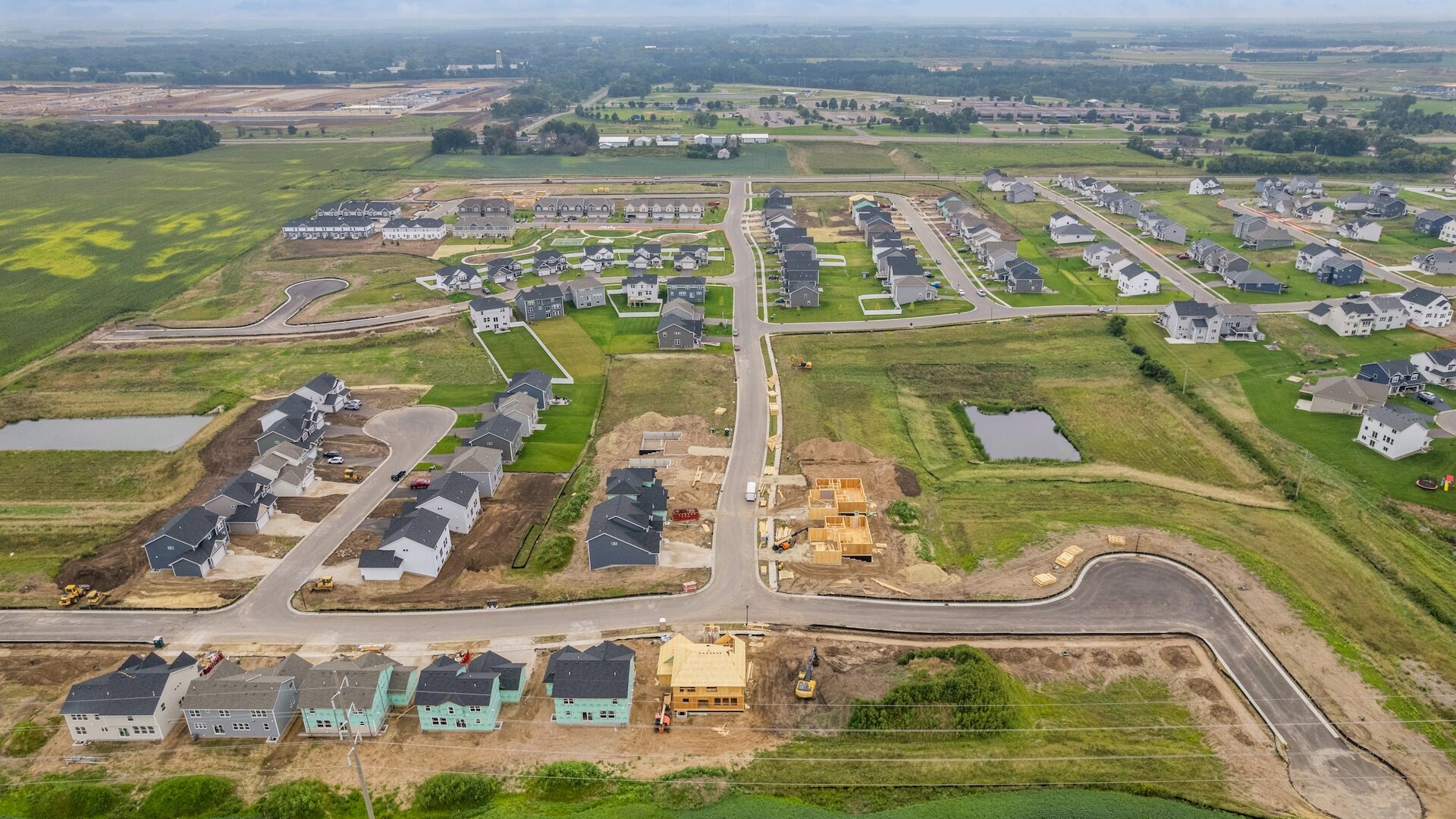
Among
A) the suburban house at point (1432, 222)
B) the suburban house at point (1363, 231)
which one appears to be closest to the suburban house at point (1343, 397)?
the suburban house at point (1363, 231)

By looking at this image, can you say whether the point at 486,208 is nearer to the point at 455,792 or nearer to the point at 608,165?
the point at 608,165

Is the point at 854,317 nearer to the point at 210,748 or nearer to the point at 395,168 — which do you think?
the point at 210,748

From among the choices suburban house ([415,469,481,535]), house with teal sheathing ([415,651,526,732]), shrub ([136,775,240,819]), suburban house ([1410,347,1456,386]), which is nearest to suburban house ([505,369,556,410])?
suburban house ([415,469,481,535])

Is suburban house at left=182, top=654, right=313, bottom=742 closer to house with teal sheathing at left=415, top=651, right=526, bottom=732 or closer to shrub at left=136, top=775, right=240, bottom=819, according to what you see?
shrub at left=136, top=775, right=240, bottom=819

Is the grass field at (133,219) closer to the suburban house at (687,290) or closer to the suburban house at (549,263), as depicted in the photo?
the suburban house at (549,263)

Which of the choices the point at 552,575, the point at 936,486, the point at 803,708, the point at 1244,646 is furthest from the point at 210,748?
the point at 1244,646
